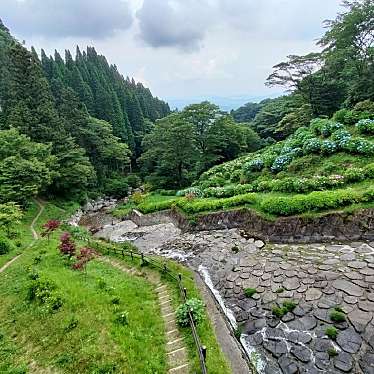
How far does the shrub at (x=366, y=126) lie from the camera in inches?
760

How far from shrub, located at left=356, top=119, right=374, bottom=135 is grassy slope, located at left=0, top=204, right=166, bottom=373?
671 inches

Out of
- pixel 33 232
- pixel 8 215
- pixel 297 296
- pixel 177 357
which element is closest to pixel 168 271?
pixel 177 357

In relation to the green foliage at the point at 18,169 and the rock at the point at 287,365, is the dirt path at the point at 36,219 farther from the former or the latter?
the rock at the point at 287,365

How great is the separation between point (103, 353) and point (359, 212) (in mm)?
10714

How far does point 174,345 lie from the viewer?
792 centimetres

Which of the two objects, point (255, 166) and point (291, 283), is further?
point (255, 166)

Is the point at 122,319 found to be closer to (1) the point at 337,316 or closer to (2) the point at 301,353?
(2) the point at 301,353

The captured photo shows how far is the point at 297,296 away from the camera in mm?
9281

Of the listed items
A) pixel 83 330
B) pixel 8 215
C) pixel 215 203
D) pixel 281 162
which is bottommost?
pixel 215 203

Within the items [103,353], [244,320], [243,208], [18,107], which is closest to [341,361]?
[244,320]

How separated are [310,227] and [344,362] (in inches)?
258

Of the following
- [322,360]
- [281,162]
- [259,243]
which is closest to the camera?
[322,360]

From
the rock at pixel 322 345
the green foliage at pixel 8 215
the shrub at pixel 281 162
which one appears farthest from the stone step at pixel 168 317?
the shrub at pixel 281 162

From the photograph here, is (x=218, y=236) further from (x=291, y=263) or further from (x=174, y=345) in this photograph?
(x=174, y=345)
